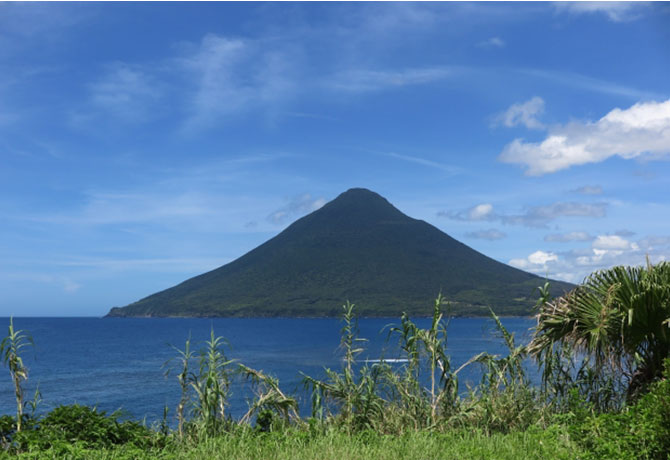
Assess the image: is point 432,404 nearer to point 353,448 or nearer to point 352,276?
point 353,448

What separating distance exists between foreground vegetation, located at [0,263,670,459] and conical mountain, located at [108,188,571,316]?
117 metres

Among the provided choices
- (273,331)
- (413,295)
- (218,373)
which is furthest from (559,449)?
(413,295)

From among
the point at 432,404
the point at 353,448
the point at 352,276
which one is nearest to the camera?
the point at 353,448

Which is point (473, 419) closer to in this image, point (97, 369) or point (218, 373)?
point (218, 373)

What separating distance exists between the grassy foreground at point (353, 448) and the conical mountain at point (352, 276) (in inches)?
4645

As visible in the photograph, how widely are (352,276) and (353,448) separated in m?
149

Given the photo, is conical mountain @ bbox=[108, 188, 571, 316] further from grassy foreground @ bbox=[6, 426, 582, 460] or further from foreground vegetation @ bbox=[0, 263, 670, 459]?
grassy foreground @ bbox=[6, 426, 582, 460]

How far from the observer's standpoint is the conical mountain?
459 ft

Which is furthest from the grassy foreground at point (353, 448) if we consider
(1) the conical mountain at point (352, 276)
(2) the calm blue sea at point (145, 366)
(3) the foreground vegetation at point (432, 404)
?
(1) the conical mountain at point (352, 276)

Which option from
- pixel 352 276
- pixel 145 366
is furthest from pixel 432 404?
pixel 352 276

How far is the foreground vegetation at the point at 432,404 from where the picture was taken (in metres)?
5.96

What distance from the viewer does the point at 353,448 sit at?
606 centimetres

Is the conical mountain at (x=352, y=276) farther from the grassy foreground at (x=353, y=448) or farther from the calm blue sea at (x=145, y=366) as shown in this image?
the grassy foreground at (x=353, y=448)

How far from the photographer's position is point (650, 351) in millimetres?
7008
